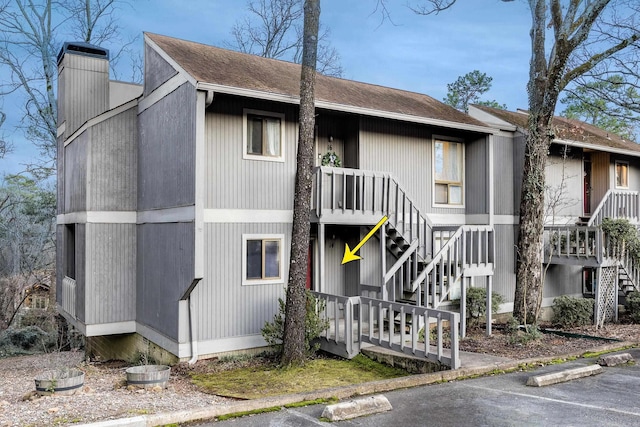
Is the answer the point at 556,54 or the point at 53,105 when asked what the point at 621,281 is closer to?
the point at 556,54

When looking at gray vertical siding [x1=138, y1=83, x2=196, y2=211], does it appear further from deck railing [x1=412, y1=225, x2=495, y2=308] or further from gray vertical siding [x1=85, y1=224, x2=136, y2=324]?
deck railing [x1=412, y1=225, x2=495, y2=308]

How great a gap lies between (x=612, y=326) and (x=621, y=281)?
2601mm

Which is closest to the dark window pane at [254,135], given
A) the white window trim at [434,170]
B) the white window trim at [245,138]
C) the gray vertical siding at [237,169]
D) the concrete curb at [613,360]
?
the white window trim at [245,138]

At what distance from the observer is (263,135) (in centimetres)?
1147

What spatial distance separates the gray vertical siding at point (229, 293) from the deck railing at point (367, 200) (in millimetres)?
1339

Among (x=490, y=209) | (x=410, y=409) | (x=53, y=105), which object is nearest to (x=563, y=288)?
(x=490, y=209)

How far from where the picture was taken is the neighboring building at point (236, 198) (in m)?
10.6

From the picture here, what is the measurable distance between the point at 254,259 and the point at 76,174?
5548 mm

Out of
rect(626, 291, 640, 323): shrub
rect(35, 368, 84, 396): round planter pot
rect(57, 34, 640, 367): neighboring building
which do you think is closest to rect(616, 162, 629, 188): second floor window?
rect(626, 291, 640, 323): shrub

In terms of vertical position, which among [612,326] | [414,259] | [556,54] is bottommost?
[612,326]

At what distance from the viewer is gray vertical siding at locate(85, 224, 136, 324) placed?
12008 mm

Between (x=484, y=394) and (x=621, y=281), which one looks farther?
(x=621, y=281)

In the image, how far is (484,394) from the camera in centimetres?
766

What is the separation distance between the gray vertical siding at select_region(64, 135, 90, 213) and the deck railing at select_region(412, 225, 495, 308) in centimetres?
800
